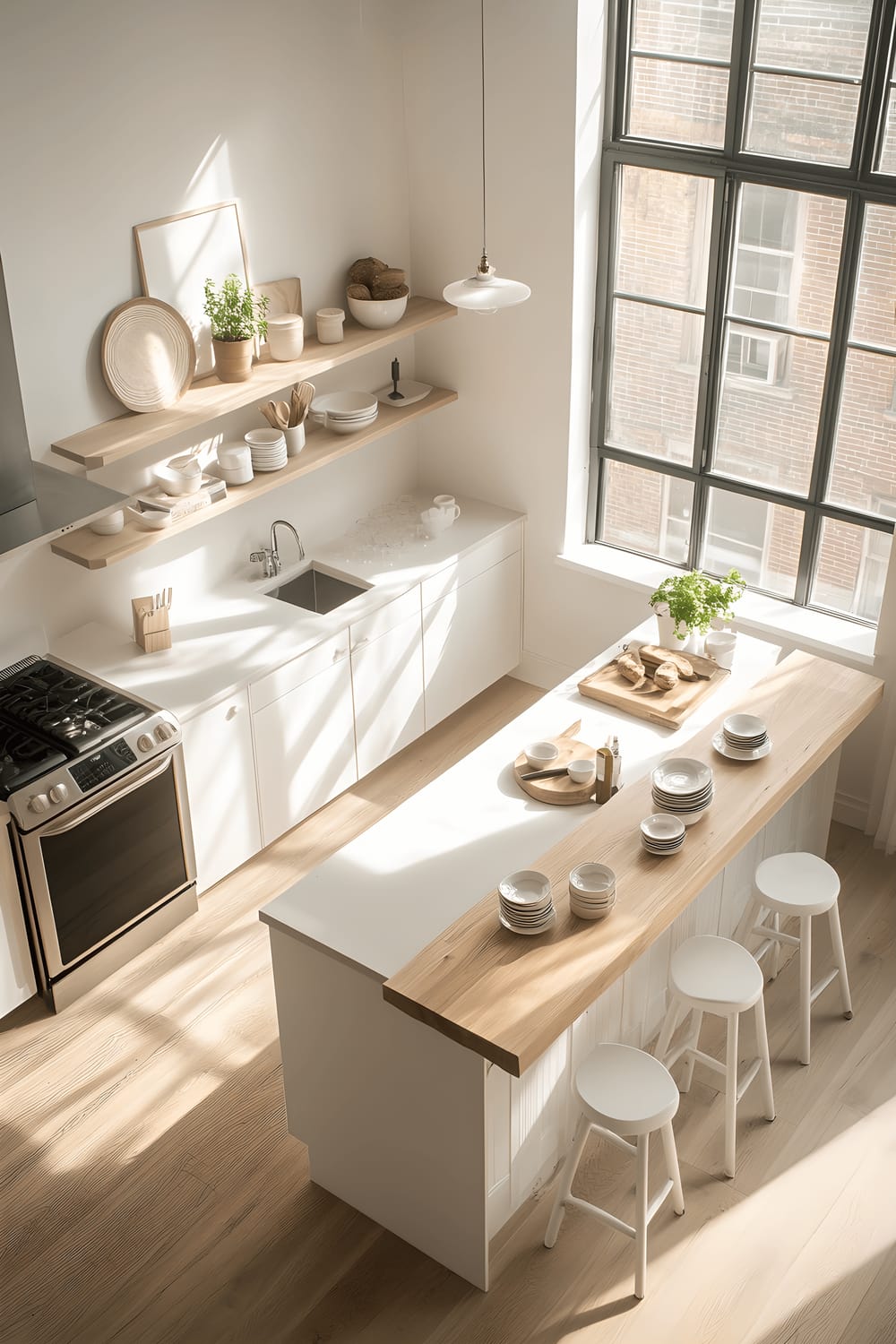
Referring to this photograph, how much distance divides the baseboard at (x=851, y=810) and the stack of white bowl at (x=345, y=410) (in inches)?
99.9

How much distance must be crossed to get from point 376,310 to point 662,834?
2.73 meters

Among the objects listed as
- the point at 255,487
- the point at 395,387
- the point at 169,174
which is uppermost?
the point at 169,174

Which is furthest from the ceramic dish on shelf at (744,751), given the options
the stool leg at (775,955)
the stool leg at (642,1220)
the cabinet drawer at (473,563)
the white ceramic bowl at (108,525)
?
the white ceramic bowl at (108,525)

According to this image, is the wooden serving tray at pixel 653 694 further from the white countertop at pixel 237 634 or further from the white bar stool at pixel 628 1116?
the white bar stool at pixel 628 1116

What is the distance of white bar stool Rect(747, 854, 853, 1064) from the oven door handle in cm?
206

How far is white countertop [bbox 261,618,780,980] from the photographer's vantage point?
3.61 meters

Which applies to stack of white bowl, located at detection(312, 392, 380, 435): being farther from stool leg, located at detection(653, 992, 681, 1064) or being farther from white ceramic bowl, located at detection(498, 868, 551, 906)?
stool leg, located at detection(653, 992, 681, 1064)

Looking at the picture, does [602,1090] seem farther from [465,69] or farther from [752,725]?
[465,69]

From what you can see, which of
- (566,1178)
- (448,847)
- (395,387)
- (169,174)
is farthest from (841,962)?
(169,174)

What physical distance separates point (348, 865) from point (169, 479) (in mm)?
1824

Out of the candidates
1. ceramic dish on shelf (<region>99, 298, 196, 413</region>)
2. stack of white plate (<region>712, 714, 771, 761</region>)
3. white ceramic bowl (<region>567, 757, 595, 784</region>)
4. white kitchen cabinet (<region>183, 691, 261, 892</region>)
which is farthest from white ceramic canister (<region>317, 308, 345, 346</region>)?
stack of white plate (<region>712, 714, 771, 761</region>)

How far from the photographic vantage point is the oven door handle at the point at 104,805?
4.24 metres

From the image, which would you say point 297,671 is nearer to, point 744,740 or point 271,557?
point 271,557

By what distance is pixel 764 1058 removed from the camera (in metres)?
4.03
